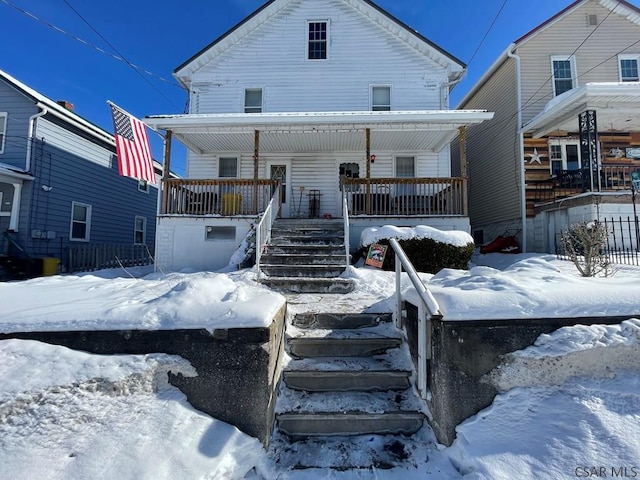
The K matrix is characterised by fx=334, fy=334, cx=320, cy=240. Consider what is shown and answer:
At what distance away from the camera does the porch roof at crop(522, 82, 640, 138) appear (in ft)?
29.9

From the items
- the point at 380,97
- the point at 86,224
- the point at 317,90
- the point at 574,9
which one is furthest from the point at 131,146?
the point at 574,9

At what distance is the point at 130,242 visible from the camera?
16.2 m

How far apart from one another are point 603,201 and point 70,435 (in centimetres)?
1131

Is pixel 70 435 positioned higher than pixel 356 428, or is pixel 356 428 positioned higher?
pixel 70 435

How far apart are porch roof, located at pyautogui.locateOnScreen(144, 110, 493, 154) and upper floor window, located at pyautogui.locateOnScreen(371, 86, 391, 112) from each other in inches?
82.7

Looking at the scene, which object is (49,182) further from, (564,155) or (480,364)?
(564,155)

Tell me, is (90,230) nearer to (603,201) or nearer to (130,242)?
(130,242)

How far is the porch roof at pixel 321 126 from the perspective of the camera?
9250 mm

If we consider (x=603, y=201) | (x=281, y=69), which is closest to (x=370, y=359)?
(x=603, y=201)

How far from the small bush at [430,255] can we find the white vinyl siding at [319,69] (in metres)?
6.95

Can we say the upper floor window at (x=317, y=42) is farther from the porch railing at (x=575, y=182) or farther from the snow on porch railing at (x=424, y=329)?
the snow on porch railing at (x=424, y=329)

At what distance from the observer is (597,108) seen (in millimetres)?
9750

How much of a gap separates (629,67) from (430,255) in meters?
12.3

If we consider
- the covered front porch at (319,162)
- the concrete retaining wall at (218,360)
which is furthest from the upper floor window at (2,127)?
the concrete retaining wall at (218,360)
